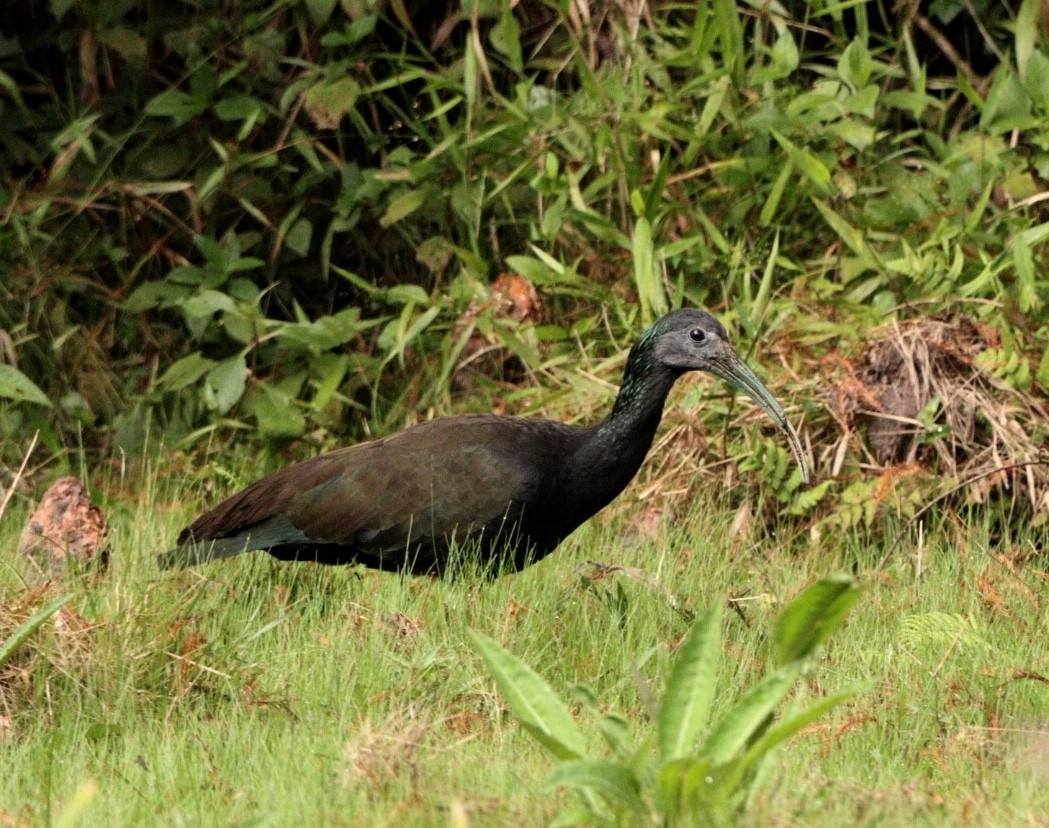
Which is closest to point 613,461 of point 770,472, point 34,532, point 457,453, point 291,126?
point 457,453

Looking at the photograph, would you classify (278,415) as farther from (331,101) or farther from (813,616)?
(813,616)

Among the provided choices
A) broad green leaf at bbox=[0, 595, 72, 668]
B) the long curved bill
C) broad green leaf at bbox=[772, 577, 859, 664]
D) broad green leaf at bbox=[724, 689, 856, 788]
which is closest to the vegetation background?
broad green leaf at bbox=[0, 595, 72, 668]

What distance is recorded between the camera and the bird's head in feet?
16.9

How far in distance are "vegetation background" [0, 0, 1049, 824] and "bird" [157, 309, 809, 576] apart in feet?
0.55

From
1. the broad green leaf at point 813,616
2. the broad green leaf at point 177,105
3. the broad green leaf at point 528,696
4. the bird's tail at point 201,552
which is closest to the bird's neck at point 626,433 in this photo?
the bird's tail at point 201,552

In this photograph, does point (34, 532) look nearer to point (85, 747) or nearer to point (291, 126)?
point (85, 747)

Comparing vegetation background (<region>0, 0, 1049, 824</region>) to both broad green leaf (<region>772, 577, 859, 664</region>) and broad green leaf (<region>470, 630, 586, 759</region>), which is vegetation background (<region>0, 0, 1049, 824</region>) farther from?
broad green leaf (<region>772, 577, 859, 664</region>)

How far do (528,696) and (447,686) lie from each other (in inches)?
32.2

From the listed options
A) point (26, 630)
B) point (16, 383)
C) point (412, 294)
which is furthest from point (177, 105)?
point (26, 630)

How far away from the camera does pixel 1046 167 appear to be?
20.0ft

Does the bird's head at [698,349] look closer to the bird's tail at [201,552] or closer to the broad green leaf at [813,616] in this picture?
the bird's tail at [201,552]

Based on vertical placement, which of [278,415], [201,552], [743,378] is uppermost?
[743,378]

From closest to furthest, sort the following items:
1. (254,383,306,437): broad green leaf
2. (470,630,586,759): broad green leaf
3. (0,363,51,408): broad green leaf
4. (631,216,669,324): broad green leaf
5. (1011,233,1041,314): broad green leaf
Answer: (470,630,586,759): broad green leaf, (0,363,51,408): broad green leaf, (1011,233,1041,314): broad green leaf, (631,216,669,324): broad green leaf, (254,383,306,437): broad green leaf

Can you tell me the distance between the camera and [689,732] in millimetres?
2916
